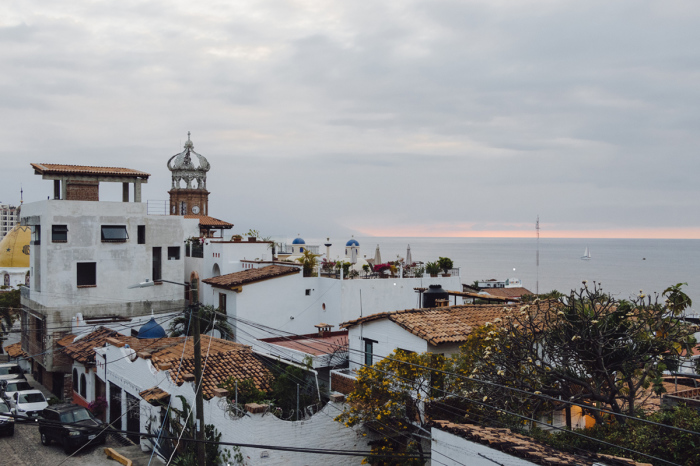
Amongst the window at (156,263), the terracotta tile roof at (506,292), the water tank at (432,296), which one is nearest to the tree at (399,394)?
the water tank at (432,296)

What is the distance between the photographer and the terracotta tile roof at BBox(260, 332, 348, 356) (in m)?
27.2

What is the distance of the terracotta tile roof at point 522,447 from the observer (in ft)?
40.5

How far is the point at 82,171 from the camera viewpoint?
3950 centimetres

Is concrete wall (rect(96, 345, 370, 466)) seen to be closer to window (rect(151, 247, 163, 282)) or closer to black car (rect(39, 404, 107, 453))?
black car (rect(39, 404, 107, 453))

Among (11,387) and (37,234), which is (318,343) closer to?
(11,387)

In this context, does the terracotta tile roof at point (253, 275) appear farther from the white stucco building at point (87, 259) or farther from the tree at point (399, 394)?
the tree at point (399, 394)

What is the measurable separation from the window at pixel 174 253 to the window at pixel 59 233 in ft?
21.5

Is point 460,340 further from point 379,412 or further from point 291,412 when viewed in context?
point 291,412

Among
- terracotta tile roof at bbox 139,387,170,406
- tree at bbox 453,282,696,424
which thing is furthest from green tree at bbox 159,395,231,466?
tree at bbox 453,282,696,424

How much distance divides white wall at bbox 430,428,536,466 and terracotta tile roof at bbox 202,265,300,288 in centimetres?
1988

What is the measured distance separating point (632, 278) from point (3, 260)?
144 metres

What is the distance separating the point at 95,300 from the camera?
3812 centimetres

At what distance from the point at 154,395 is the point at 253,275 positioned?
12.4 meters

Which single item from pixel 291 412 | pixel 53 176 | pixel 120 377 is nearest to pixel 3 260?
pixel 53 176
